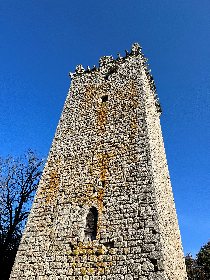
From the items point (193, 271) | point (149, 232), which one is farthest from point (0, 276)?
point (193, 271)

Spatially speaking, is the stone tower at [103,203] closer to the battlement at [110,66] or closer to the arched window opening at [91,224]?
the arched window opening at [91,224]

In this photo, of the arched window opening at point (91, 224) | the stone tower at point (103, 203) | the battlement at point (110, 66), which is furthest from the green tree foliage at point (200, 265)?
the arched window opening at point (91, 224)

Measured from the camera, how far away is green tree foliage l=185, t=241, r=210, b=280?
19883mm

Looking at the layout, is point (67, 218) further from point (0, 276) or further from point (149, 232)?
point (0, 276)

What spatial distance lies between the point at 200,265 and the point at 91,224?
18038 millimetres

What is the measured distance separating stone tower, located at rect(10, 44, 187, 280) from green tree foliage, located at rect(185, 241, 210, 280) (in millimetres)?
13841

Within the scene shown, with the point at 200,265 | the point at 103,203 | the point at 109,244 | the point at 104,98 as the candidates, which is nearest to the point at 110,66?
the point at 104,98

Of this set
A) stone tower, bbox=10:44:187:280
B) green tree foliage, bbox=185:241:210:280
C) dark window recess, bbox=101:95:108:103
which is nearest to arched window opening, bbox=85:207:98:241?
stone tower, bbox=10:44:187:280

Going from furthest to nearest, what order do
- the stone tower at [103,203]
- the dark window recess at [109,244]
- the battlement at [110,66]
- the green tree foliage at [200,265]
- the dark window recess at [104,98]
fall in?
the green tree foliage at [200,265] → the battlement at [110,66] → the dark window recess at [104,98] → the dark window recess at [109,244] → the stone tower at [103,203]

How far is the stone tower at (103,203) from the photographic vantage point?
244 inches

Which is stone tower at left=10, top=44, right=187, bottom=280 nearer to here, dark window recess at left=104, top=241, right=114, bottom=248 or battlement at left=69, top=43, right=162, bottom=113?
dark window recess at left=104, top=241, right=114, bottom=248

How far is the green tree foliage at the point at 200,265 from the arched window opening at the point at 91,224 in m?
16.4

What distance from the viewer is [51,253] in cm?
690

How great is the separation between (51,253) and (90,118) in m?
4.92
